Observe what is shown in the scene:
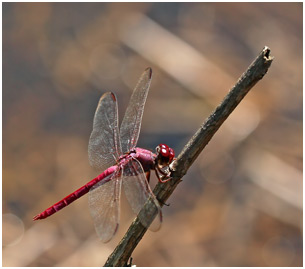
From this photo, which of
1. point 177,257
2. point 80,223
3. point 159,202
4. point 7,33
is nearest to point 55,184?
point 80,223

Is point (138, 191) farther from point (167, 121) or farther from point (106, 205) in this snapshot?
point (167, 121)

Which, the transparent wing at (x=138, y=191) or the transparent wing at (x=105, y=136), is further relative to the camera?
the transparent wing at (x=105, y=136)

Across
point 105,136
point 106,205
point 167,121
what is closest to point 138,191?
point 106,205

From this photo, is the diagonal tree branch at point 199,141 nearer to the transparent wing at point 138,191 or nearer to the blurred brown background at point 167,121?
the transparent wing at point 138,191

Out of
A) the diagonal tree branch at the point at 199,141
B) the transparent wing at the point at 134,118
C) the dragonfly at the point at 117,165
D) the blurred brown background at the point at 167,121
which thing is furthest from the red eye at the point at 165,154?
the blurred brown background at the point at 167,121

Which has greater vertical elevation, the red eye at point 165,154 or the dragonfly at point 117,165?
the red eye at point 165,154

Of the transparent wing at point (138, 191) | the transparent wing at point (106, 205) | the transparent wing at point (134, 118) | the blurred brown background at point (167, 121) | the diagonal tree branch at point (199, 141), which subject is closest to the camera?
the diagonal tree branch at point (199, 141)

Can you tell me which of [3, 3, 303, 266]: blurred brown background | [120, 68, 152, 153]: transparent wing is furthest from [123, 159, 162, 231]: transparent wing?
[3, 3, 303, 266]: blurred brown background

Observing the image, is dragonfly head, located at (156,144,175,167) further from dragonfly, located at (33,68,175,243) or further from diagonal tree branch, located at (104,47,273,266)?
diagonal tree branch, located at (104,47,273,266)
